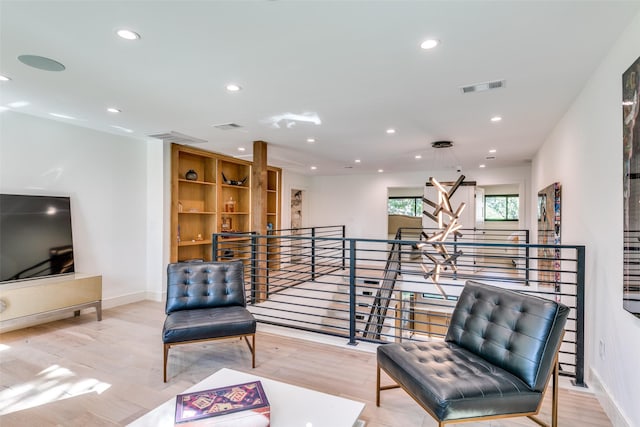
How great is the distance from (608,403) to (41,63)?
479 centimetres

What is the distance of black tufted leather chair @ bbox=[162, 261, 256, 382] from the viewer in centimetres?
266

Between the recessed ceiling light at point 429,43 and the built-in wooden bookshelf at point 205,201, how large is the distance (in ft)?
11.0

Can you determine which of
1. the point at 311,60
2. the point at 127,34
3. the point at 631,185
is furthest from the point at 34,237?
the point at 631,185

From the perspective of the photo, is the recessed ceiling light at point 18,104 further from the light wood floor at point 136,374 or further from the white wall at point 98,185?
the light wood floor at point 136,374

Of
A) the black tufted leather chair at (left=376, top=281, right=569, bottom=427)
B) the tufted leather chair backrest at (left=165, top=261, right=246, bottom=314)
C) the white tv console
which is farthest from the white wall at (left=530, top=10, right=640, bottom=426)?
the white tv console

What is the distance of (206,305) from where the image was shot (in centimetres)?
315

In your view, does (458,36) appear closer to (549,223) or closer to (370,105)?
(370,105)

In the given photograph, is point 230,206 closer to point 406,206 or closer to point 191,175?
point 191,175

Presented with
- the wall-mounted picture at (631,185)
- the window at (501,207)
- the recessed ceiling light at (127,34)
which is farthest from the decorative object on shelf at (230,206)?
the window at (501,207)

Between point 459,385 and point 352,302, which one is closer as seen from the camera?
point 459,385

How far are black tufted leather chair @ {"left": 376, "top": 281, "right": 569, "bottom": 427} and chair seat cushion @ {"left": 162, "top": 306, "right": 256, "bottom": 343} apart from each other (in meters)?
1.24

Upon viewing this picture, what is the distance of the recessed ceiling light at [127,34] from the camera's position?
2055mm

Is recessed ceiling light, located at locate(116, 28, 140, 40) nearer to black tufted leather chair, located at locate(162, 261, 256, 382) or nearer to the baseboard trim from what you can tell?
black tufted leather chair, located at locate(162, 261, 256, 382)

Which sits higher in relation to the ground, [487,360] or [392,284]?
[487,360]
